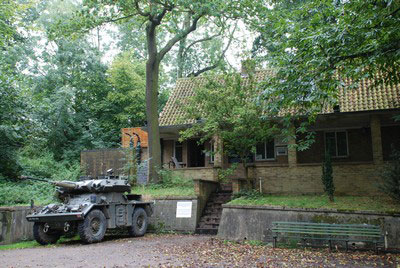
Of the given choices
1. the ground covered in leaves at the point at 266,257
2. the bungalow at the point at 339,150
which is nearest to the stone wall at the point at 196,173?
the bungalow at the point at 339,150

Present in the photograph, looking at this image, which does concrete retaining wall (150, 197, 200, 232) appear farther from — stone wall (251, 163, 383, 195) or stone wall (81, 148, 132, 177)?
stone wall (81, 148, 132, 177)

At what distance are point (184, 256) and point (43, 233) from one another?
18.7 feet

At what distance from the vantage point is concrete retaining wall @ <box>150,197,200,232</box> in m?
15.7

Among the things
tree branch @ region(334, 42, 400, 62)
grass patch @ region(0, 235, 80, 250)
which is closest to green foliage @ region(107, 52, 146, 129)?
grass patch @ region(0, 235, 80, 250)

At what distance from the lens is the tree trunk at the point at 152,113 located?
19.8 metres

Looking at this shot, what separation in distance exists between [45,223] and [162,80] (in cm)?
2398

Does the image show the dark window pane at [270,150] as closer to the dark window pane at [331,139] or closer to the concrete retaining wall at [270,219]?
the dark window pane at [331,139]

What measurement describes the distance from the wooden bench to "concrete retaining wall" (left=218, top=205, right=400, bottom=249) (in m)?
0.55

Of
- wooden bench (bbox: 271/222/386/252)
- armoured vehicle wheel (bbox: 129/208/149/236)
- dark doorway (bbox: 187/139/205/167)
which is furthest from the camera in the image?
dark doorway (bbox: 187/139/205/167)

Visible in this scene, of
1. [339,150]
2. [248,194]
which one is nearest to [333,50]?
[248,194]

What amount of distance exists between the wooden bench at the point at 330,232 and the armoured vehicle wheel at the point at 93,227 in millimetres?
5649

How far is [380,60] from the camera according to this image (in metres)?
9.84

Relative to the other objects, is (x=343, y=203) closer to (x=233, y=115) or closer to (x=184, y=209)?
(x=233, y=115)

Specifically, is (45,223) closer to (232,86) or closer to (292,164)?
(232,86)
